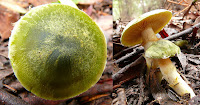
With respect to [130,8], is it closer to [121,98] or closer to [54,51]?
[121,98]

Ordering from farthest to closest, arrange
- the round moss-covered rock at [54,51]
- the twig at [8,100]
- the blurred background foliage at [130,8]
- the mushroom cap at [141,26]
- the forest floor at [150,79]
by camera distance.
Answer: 1. the blurred background foliage at [130,8]
2. the mushroom cap at [141,26]
3. the forest floor at [150,79]
4. the twig at [8,100]
5. the round moss-covered rock at [54,51]

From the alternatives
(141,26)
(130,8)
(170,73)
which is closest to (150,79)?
(170,73)

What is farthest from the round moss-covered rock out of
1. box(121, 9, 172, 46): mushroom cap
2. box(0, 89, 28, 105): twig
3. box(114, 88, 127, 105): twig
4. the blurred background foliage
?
the blurred background foliage

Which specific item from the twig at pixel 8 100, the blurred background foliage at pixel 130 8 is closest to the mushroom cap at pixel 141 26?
the twig at pixel 8 100

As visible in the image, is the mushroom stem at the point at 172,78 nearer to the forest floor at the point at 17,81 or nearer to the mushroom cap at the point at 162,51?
the mushroom cap at the point at 162,51

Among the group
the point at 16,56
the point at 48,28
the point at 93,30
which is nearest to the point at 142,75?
the point at 93,30
